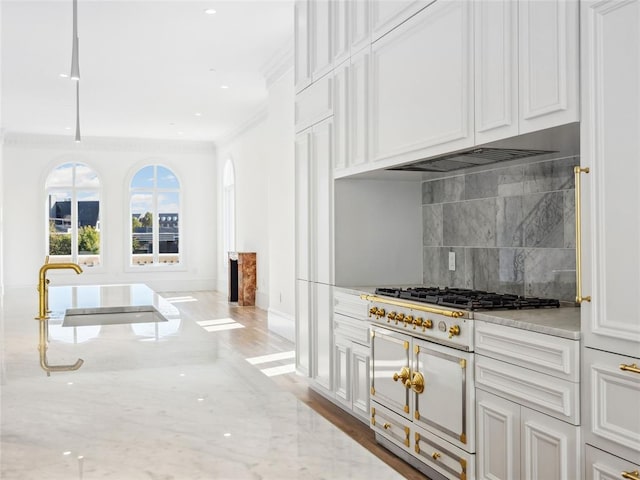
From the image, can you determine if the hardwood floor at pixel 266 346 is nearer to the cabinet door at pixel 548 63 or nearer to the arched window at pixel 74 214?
the cabinet door at pixel 548 63

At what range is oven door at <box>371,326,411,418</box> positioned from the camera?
3.12 metres

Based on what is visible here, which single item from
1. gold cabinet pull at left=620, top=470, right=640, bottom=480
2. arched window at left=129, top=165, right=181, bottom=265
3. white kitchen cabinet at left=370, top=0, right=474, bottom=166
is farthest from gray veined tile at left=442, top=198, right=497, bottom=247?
arched window at left=129, top=165, right=181, bottom=265

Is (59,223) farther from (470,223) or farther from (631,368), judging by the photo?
(631,368)

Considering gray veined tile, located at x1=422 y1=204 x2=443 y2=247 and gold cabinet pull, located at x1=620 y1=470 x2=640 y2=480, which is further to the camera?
gray veined tile, located at x1=422 y1=204 x2=443 y2=247

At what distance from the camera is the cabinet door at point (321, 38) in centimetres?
422

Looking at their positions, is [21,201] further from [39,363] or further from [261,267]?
[39,363]

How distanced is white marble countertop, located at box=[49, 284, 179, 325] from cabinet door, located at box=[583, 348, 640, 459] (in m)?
1.67

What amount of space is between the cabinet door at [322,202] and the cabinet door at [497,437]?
1.79 m

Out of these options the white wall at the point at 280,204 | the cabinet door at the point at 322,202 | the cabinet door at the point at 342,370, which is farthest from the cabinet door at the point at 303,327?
the white wall at the point at 280,204

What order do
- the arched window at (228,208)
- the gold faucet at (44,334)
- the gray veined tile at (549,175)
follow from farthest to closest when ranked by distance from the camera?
1. the arched window at (228,208)
2. the gray veined tile at (549,175)
3. the gold faucet at (44,334)

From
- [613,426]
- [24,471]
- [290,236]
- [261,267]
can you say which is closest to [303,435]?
[24,471]

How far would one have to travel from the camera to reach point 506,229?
3344 mm

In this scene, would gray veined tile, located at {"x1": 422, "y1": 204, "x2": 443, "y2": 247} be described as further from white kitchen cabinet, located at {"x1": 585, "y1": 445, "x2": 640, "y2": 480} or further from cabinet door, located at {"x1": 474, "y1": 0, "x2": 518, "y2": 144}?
white kitchen cabinet, located at {"x1": 585, "y1": 445, "x2": 640, "y2": 480}

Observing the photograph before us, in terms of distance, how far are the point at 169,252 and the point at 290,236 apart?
21.9ft
